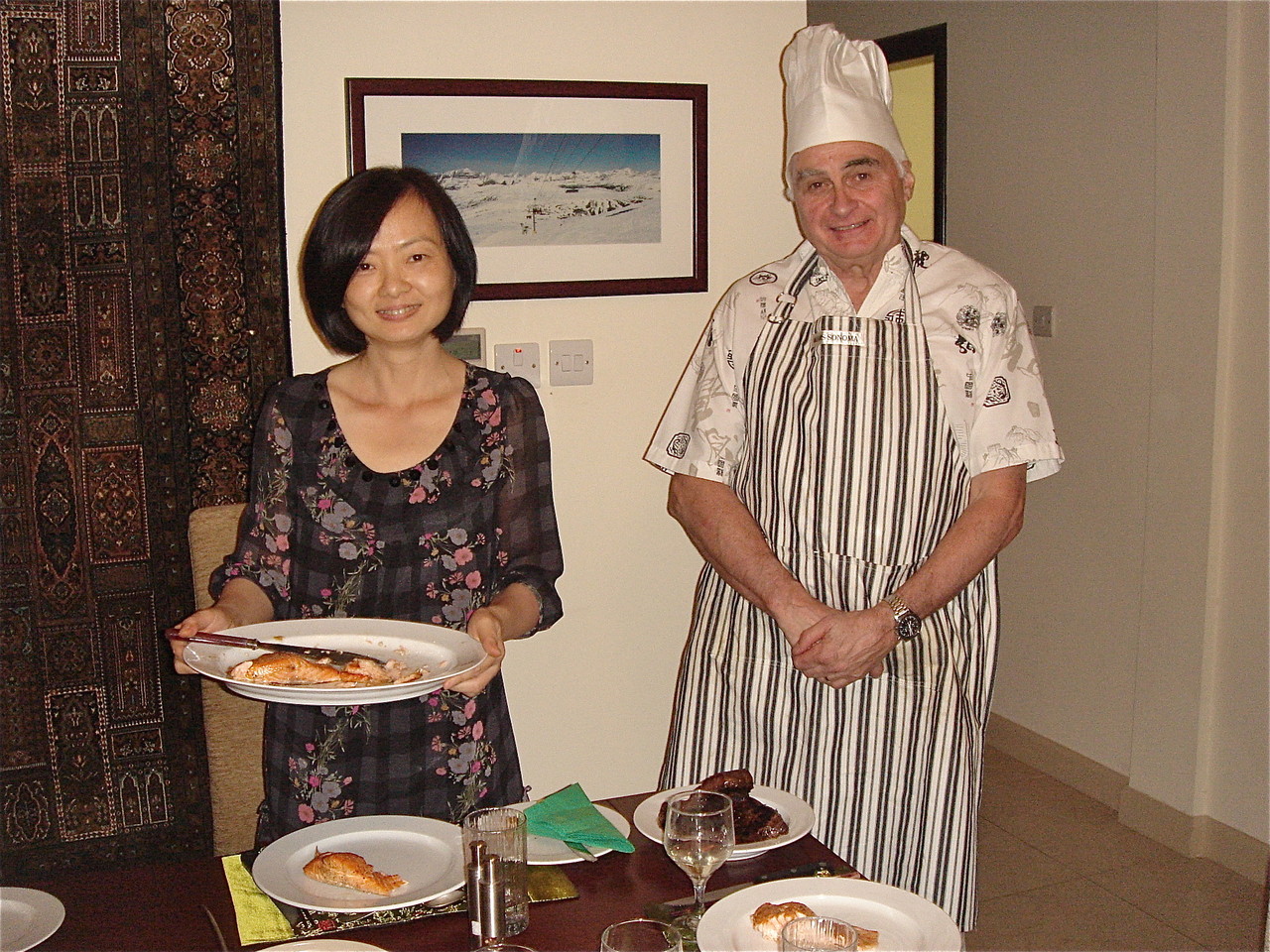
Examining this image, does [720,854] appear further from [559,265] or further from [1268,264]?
[1268,264]

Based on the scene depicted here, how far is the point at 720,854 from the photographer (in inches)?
52.2

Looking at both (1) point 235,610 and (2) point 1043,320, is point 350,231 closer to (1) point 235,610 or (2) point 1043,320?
(1) point 235,610

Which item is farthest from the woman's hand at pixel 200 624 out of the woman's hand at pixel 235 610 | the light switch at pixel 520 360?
the light switch at pixel 520 360

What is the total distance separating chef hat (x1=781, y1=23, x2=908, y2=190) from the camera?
2.08 metres

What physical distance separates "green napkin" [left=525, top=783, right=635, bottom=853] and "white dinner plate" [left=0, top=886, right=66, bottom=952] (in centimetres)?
54

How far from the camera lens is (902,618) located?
6.56 feet

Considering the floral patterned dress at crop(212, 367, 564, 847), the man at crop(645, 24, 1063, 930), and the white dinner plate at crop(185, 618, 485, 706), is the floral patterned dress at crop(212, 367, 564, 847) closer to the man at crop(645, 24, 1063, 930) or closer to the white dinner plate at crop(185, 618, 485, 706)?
the white dinner plate at crop(185, 618, 485, 706)

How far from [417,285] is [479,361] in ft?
2.53

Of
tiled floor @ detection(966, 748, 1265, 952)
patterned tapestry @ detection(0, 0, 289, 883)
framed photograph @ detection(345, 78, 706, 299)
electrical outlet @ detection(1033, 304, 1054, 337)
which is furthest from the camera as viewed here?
electrical outlet @ detection(1033, 304, 1054, 337)

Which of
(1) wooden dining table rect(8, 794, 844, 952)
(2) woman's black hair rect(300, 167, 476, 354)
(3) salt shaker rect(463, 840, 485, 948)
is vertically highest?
(2) woman's black hair rect(300, 167, 476, 354)

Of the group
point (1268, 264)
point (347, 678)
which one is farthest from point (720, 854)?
point (1268, 264)

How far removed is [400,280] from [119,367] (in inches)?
34.0

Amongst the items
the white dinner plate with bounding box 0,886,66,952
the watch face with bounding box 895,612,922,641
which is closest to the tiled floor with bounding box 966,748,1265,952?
the watch face with bounding box 895,612,922,641

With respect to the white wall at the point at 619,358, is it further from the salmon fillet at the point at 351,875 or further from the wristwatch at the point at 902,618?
the salmon fillet at the point at 351,875
